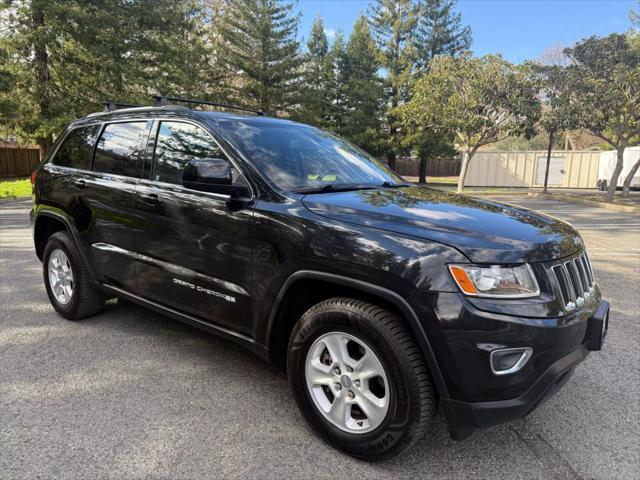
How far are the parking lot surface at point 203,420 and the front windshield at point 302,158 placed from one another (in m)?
1.41

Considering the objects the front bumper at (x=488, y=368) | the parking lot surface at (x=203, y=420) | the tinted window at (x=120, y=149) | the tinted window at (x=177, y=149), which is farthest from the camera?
the tinted window at (x=120, y=149)

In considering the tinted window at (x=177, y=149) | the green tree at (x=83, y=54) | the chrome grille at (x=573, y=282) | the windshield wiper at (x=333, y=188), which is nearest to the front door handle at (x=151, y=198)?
the tinted window at (x=177, y=149)

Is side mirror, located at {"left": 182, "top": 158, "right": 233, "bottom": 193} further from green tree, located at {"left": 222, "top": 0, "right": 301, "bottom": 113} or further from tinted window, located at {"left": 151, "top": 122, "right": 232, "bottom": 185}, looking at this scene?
green tree, located at {"left": 222, "top": 0, "right": 301, "bottom": 113}

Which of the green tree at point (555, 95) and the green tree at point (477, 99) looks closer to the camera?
the green tree at point (555, 95)

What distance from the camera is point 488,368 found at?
6.76 ft

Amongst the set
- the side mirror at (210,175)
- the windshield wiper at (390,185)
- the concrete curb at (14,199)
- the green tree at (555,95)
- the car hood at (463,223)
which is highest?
the green tree at (555,95)

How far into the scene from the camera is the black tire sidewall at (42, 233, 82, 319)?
13.5 ft

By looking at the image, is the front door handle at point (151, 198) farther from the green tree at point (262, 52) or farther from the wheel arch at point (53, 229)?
the green tree at point (262, 52)

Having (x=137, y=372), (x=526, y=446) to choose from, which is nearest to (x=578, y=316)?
(x=526, y=446)

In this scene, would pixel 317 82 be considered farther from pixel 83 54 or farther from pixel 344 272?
pixel 344 272

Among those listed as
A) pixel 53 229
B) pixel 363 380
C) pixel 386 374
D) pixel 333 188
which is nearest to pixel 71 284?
pixel 53 229

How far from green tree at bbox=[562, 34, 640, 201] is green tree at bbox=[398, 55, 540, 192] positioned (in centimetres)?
209

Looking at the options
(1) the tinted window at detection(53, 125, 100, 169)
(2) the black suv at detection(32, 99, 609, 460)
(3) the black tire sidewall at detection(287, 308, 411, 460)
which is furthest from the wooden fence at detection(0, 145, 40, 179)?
(3) the black tire sidewall at detection(287, 308, 411, 460)

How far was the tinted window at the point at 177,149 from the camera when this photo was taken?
10.3 feet
